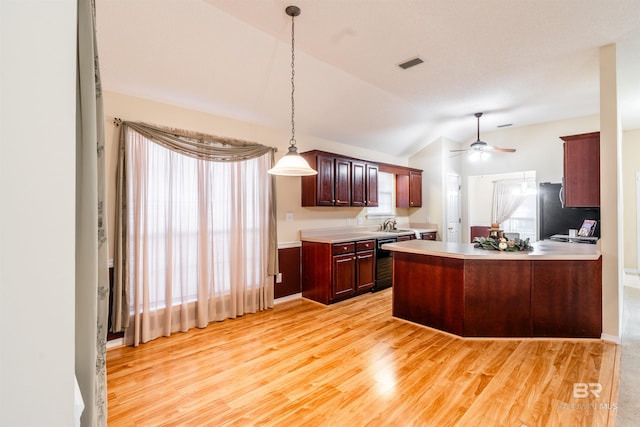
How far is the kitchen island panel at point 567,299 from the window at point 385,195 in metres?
3.13

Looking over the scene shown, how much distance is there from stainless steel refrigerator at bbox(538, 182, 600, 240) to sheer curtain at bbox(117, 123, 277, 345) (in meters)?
4.67

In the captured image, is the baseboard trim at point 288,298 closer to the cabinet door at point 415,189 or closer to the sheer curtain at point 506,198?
the cabinet door at point 415,189

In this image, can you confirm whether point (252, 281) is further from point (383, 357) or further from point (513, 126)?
point (513, 126)

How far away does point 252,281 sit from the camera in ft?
12.8

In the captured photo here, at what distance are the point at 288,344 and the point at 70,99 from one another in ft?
9.20

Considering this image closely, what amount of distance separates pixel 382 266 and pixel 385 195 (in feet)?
5.69

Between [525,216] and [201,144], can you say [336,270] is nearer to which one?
[201,144]

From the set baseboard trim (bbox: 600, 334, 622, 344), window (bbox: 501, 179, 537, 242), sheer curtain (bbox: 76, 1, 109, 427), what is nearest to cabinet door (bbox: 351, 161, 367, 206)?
baseboard trim (bbox: 600, 334, 622, 344)

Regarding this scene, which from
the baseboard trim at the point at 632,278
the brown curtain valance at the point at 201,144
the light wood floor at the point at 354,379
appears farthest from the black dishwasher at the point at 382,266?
the baseboard trim at the point at 632,278

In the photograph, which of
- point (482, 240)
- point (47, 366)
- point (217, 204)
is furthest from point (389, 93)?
point (47, 366)

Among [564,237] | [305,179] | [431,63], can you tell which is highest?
[431,63]

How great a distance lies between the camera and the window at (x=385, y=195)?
235 inches

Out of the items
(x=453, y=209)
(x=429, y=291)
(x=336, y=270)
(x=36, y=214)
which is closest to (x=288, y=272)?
(x=336, y=270)

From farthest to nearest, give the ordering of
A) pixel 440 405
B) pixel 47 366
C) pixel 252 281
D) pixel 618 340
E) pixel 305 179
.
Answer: pixel 305 179, pixel 252 281, pixel 618 340, pixel 440 405, pixel 47 366
